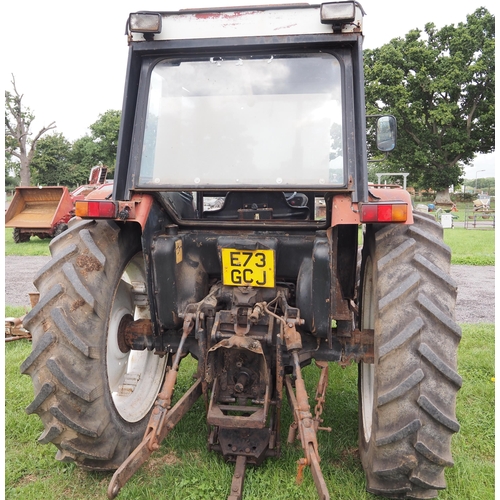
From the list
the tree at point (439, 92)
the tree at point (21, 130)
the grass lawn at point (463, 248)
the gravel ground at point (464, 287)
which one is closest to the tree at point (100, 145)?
the tree at point (21, 130)

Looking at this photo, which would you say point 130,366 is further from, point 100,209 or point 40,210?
point 40,210

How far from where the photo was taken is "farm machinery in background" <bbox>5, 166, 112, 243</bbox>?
42.7 feet

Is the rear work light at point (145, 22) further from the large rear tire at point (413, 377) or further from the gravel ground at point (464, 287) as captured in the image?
the gravel ground at point (464, 287)

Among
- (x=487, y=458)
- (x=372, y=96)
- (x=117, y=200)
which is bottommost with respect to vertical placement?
(x=487, y=458)

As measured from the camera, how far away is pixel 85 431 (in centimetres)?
247

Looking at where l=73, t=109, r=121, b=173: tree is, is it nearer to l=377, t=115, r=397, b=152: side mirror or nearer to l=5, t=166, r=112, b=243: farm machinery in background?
l=5, t=166, r=112, b=243: farm machinery in background

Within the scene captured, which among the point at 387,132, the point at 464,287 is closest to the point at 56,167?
the point at 464,287

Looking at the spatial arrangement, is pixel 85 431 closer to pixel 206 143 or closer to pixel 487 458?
pixel 206 143

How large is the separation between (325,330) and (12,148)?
34677mm

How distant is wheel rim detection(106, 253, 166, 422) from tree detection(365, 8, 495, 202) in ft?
98.8

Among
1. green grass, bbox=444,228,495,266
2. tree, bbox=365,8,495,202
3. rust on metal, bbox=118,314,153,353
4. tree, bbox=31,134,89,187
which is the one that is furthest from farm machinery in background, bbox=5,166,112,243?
tree, bbox=31,134,89,187

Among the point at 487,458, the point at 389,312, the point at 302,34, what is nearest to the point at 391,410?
the point at 389,312

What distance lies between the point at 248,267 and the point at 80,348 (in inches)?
40.7

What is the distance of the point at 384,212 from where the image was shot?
7.68ft
